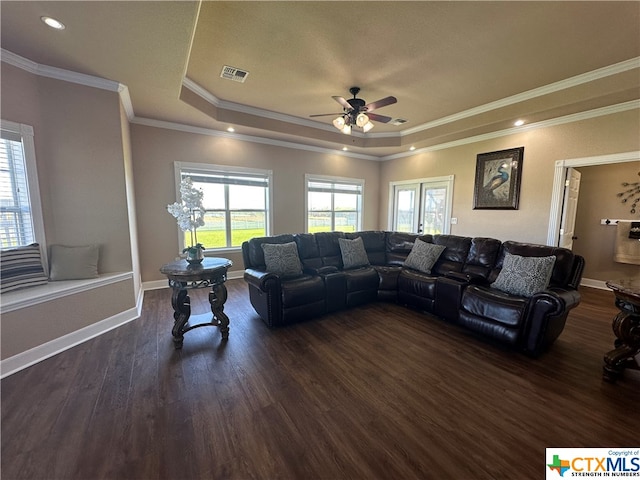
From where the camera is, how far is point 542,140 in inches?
173

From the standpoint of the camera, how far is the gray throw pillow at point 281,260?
11.3 ft

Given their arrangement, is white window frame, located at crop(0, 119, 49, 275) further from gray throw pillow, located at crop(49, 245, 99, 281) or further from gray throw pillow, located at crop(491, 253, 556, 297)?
gray throw pillow, located at crop(491, 253, 556, 297)

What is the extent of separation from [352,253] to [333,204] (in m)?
2.73

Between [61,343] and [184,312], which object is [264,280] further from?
[61,343]

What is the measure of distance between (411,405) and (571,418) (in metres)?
1.07

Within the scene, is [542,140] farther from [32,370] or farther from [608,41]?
[32,370]

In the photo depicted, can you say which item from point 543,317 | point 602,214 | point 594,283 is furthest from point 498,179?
point 543,317

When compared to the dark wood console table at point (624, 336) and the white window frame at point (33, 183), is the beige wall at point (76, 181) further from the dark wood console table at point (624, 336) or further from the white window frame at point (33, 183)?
the dark wood console table at point (624, 336)

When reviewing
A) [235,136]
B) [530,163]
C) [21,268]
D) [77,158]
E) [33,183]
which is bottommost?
[21,268]

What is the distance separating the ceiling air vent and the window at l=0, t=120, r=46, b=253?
2.12 metres

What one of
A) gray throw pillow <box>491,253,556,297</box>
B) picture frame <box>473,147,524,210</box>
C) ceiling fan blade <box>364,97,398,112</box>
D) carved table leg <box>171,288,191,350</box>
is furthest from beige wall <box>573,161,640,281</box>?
carved table leg <box>171,288,191,350</box>

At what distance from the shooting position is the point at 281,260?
3.47 metres

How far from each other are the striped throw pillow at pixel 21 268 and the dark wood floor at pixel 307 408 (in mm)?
809

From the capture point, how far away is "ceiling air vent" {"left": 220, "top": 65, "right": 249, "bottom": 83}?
128 inches
